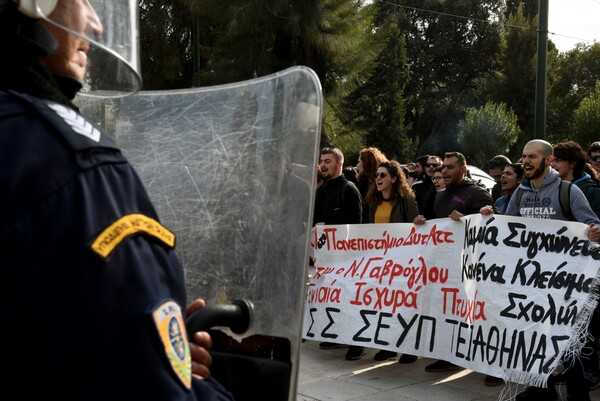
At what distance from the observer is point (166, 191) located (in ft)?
5.36

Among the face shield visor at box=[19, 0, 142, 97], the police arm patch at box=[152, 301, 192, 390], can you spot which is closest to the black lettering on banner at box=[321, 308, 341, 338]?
the face shield visor at box=[19, 0, 142, 97]

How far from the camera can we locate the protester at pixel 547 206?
4.65 m

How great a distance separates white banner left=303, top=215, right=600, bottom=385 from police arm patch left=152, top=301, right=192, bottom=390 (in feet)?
13.4

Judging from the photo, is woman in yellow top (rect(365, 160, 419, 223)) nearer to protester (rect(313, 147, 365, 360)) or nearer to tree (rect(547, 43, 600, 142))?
protester (rect(313, 147, 365, 360))

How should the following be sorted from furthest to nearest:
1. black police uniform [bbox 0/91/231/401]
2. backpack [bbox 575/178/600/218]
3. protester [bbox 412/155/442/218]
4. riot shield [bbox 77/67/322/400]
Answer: protester [bbox 412/155/442/218] < backpack [bbox 575/178/600/218] < riot shield [bbox 77/67/322/400] < black police uniform [bbox 0/91/231/401]

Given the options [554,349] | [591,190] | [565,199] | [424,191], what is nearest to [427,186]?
[424,191]

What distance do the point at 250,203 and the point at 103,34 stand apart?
1.40 ft

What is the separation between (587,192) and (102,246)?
5.29 meters

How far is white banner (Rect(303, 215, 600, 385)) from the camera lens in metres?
4.82

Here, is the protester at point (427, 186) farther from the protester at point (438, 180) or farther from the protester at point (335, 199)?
the protester at point (335, 199)

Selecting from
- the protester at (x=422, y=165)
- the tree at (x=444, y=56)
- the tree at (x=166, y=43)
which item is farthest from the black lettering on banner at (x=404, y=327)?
the tree at (x=444, y=56)

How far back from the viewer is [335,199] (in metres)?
6.84

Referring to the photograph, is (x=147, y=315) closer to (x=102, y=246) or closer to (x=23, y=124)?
(x=102, y=246)

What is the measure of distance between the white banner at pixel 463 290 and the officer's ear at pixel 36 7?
4.22 meters
